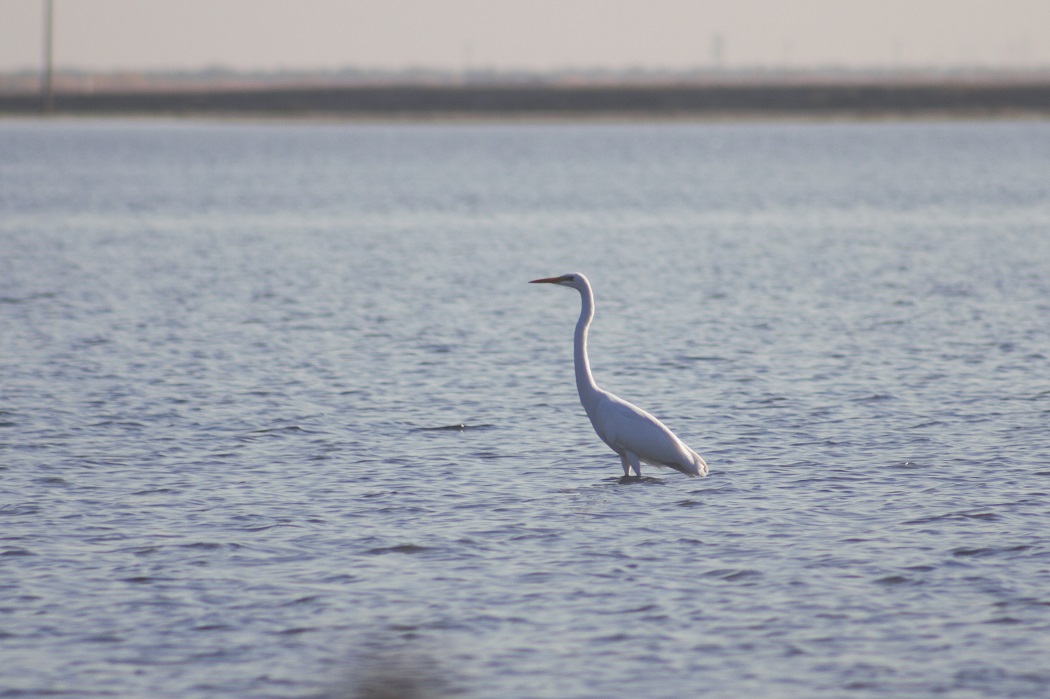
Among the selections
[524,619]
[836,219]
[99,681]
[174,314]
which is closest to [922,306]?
[174,314]

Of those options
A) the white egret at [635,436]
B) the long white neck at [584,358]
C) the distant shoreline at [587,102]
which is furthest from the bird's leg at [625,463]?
the distant shoreline at [587,102]

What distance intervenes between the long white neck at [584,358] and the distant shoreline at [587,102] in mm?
145026

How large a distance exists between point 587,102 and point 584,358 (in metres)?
150

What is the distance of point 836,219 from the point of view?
178 ft

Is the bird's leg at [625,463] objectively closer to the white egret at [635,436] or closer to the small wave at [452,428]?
the white egret at [635,436]

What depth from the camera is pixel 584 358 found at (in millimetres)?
14984

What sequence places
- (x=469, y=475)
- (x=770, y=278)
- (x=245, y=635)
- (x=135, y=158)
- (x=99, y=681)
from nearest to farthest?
(x=99, y=681), (x=245, y=635), (x=469, y=475), (x=770, y=278), (x=135, y=158)

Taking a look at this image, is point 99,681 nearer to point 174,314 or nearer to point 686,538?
point 686,538

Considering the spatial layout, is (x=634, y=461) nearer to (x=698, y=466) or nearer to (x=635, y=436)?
(x=635, y=436)

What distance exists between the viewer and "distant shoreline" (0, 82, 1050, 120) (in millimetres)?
159500

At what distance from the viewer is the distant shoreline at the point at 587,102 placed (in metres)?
160

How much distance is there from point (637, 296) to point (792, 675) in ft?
72.2

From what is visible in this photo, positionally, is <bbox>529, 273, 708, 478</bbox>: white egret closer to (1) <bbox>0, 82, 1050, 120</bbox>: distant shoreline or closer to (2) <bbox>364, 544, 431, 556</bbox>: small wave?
(2) <bbox>364, 544, 431, 556</bbox>: small wave

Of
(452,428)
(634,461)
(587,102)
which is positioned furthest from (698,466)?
(587,102)
